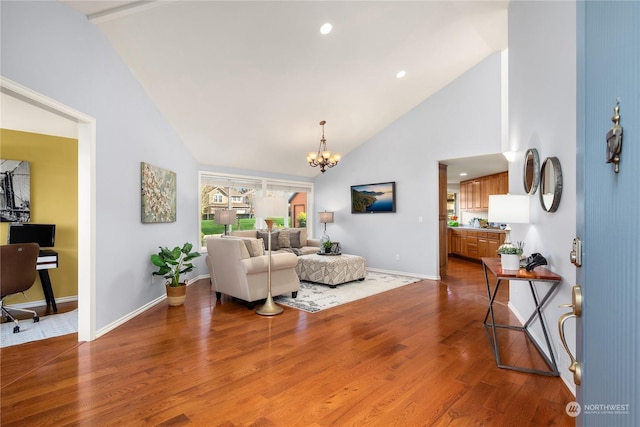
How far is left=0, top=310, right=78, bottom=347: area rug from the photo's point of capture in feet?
10.0

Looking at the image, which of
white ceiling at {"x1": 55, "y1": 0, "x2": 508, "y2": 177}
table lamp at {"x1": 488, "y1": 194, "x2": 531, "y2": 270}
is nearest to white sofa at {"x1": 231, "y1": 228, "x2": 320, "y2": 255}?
white ceiling at {"x1": 55, "y1": 0, "x2": 508, "y2": 177}

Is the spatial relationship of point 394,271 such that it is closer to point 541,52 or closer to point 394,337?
point 394,337

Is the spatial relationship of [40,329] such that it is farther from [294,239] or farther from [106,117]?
[294,239]

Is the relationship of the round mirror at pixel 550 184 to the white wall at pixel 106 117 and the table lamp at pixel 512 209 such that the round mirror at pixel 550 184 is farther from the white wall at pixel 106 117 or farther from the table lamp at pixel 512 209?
the white wall at pixel 106 117

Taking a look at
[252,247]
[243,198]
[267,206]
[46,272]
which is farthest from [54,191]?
[243,198]

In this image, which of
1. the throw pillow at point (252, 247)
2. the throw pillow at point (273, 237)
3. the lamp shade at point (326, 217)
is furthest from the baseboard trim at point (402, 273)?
the throw pillow at point (252, 247)

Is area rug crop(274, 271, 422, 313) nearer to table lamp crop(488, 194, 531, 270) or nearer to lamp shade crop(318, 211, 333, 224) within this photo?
lamp shade crop(318, 211, 333, 224)

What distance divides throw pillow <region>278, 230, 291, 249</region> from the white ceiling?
1741 mm

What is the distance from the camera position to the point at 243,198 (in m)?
6.98

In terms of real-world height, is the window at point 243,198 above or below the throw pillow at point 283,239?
above

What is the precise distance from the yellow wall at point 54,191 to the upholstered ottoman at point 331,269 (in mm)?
3427

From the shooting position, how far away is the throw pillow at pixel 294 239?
676cm

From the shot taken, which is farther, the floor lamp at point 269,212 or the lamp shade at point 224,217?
the lamp shade at point 224,217

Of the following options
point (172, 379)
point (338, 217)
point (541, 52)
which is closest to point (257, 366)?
point (172, 379)
